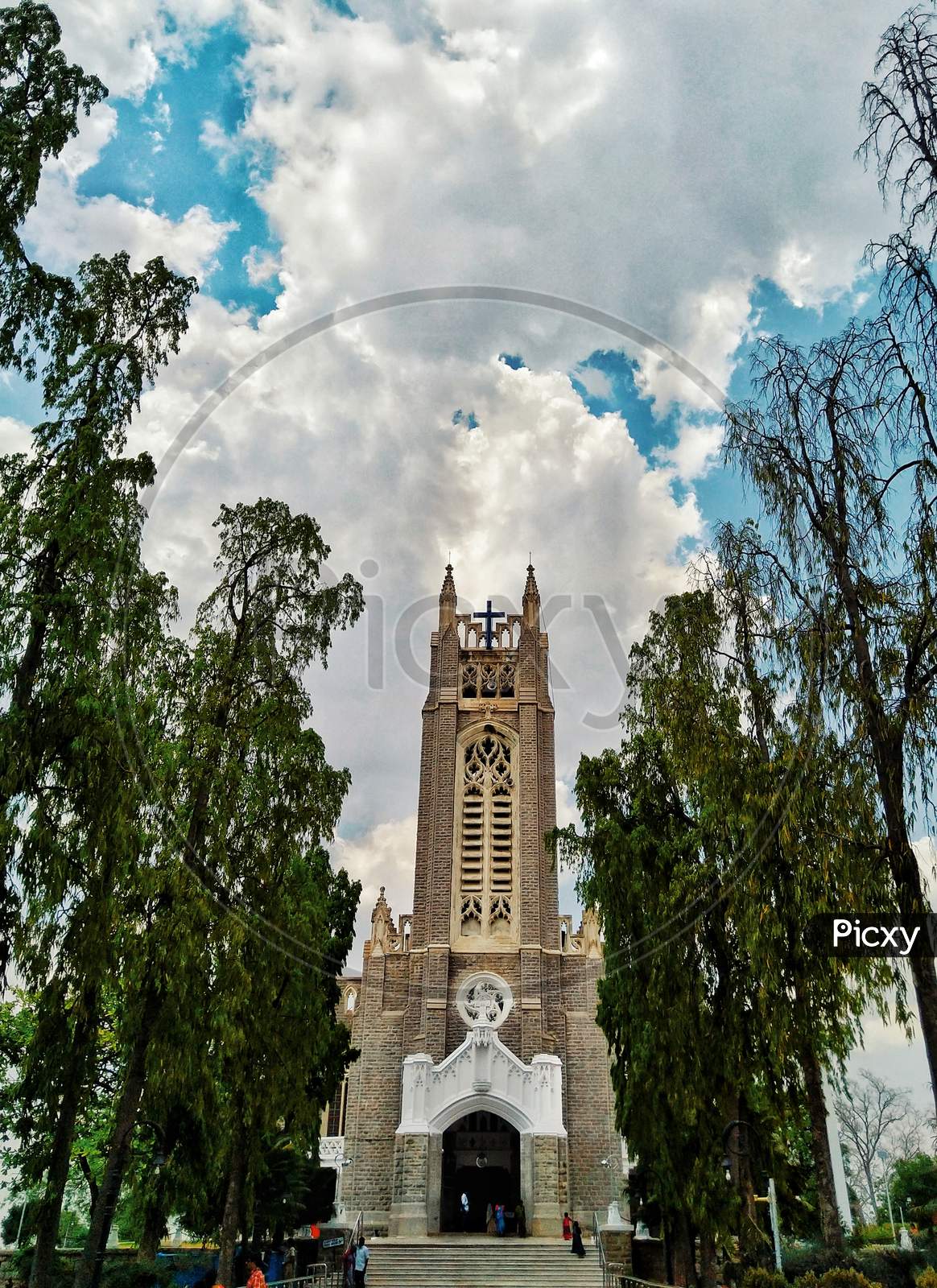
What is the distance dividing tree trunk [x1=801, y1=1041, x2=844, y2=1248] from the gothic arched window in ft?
64.3

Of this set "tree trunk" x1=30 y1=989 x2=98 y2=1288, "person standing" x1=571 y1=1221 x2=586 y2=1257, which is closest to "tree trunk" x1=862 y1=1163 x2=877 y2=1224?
"person standing" x1=571 y1=1221 x2=586 y2=1257

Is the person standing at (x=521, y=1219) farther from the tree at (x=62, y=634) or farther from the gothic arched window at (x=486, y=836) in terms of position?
the tree at (x=62, y=634)

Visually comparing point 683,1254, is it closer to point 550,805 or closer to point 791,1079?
point 791,1079

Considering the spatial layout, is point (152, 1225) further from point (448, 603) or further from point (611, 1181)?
point (448, 603)

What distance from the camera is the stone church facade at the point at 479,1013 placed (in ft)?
88.5

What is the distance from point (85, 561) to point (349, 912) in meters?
15.1

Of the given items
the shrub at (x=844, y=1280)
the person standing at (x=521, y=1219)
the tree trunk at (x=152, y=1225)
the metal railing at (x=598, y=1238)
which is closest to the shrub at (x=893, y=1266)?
the shrub at (x=844, y=1280)

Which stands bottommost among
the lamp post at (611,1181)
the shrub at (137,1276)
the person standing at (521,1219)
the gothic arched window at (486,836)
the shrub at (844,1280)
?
the shrub at (137,1276)

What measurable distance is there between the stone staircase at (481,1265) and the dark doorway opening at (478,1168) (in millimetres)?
4201

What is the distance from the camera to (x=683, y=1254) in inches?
719

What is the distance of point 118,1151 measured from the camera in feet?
34.8

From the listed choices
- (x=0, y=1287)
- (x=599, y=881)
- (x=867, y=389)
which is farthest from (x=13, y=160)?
(x=0, y=1287)

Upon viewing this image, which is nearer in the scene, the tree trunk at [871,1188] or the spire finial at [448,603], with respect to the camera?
the spire finial at [448,603]

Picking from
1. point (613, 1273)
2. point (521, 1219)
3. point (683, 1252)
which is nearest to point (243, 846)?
point (683, 1252)
